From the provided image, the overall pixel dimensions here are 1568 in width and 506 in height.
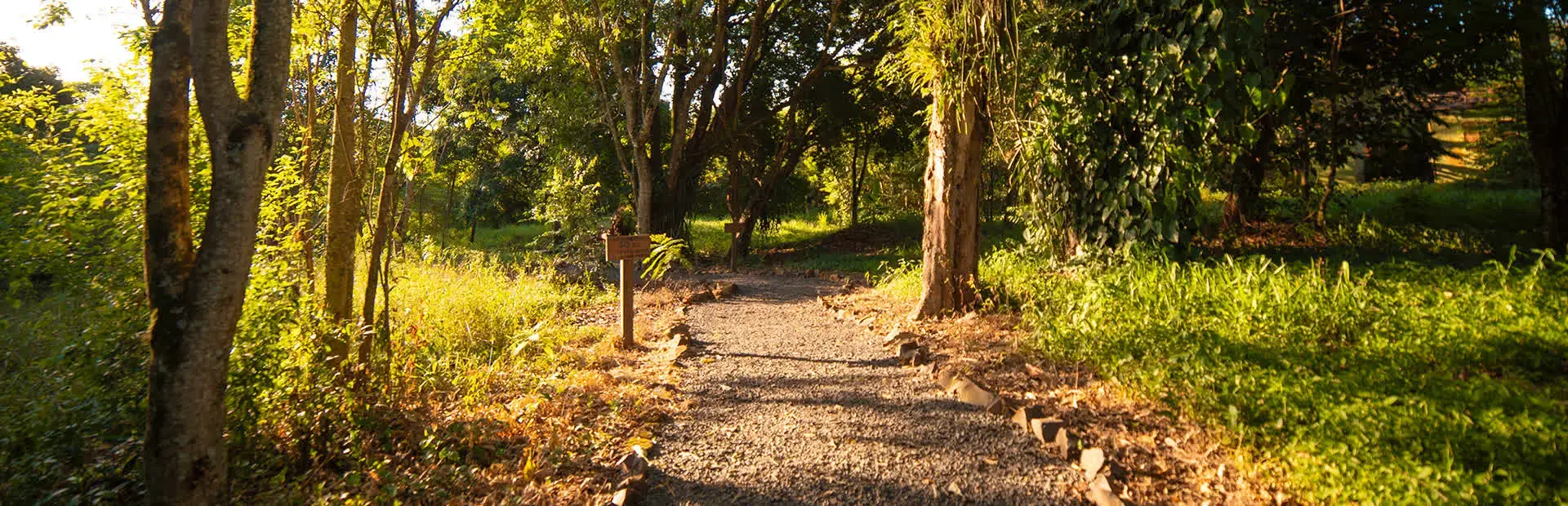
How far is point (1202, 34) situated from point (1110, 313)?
7.92 ft

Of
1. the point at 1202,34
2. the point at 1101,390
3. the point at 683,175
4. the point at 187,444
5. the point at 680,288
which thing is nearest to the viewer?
the point at 187,444

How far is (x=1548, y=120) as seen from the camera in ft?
26.1

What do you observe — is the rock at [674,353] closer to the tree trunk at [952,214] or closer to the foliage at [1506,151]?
the tree trunk at [952,214]

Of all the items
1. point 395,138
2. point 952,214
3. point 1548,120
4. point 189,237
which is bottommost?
point 189,237

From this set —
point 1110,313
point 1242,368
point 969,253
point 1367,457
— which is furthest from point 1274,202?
point 1367,457

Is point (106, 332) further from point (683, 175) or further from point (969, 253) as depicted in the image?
point (683, 175)

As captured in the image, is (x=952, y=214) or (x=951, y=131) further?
(x=952, y=214)

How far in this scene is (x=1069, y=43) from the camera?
7266mm

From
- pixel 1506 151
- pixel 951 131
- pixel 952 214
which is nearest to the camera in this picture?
pixel 951 131

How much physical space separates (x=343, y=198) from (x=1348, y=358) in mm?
5557

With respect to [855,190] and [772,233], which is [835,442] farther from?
[855,190]

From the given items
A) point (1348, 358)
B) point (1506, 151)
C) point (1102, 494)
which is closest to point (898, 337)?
point (1348, 358)

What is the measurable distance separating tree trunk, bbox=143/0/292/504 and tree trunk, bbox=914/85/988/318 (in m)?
5.37

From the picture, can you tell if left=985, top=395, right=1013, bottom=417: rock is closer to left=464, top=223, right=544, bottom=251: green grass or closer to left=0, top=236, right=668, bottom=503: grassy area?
left=0, top=236, right=668, bottom=503: grassy area
